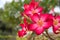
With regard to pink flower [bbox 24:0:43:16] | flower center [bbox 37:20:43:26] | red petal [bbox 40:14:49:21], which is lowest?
flower center [bbox 37:20:43:26]

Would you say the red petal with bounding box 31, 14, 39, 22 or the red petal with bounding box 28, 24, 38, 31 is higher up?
the red petal with bounding box 31, 14, 39, 22

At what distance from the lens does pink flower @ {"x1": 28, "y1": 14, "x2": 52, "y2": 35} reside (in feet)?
1.68

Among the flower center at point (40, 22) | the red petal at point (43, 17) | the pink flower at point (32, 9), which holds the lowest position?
the flower center at point (40, 22)

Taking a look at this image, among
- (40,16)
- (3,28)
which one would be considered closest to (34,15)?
(40,16)

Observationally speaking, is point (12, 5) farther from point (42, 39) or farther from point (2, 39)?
point (42, 39)

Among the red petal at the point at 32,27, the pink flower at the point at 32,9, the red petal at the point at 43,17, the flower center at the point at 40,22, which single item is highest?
the pink flower at the point at 32,9

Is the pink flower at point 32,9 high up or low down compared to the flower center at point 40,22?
up

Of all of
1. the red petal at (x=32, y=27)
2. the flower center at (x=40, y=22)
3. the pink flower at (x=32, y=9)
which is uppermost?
the pink flower at (x=32, y=9)

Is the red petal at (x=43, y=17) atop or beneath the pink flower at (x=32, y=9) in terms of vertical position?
beneath

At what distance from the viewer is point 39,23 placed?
534 millimetres

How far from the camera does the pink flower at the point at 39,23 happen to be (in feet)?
1.68

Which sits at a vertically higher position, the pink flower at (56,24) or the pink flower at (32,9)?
the pink flower at (32,9)

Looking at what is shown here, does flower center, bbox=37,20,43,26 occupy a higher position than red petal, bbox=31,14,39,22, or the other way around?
red petal, bbox=31,14,39,22

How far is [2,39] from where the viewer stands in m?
3.07
